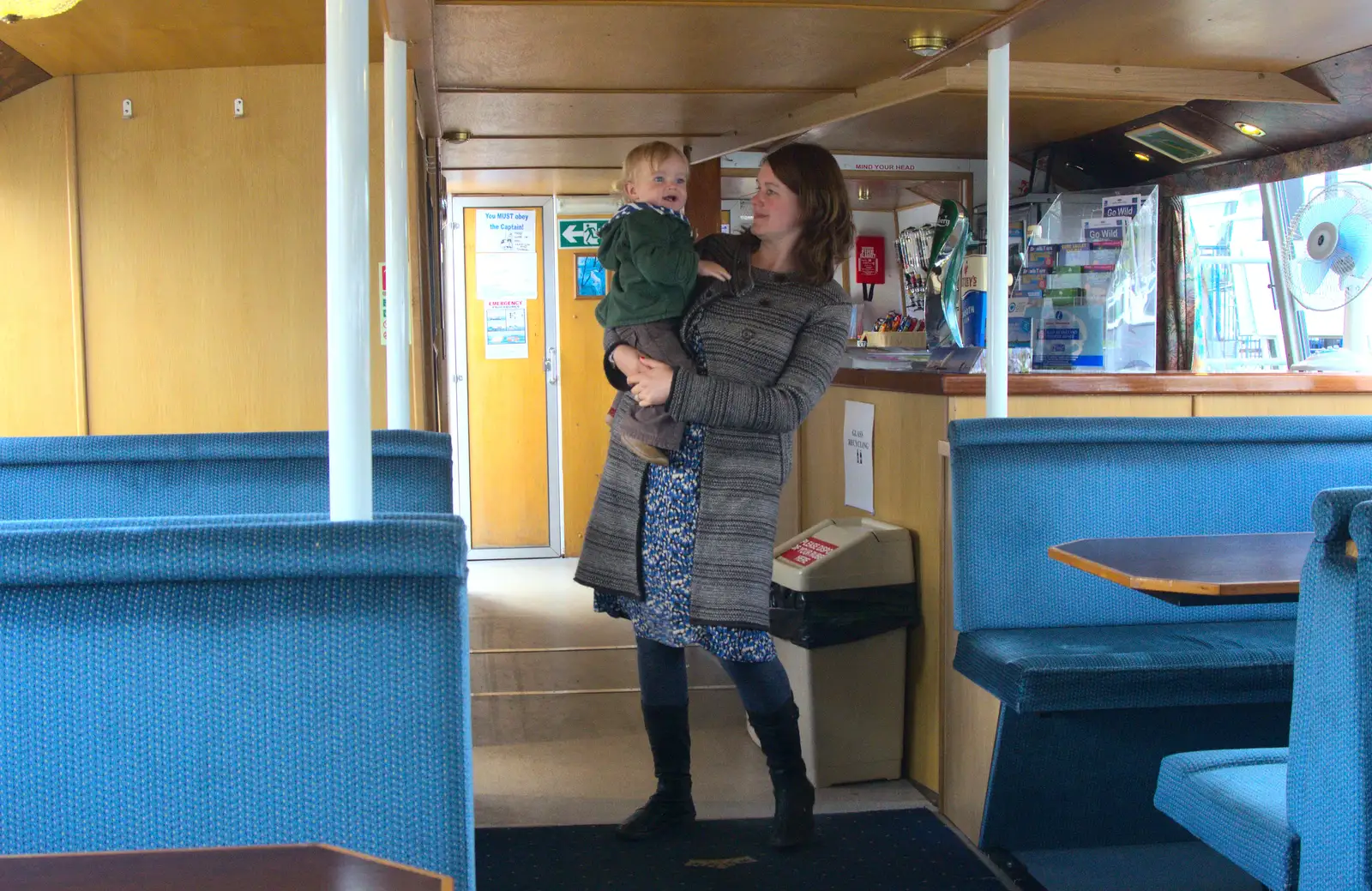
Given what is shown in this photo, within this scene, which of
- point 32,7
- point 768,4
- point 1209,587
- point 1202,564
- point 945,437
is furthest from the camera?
point 945,437

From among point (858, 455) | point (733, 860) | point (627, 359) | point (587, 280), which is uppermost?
point (587, 280)

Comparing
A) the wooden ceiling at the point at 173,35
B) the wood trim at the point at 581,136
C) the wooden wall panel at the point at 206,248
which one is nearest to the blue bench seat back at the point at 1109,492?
the wooden ceiling at the point at 173,35

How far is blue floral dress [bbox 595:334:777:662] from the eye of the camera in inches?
103

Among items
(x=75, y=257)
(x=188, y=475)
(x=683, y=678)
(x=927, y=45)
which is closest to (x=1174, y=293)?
(x=927, y=45)

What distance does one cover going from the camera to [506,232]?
752 cm

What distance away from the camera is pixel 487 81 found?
4.04 meters

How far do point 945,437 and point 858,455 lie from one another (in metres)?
0.63

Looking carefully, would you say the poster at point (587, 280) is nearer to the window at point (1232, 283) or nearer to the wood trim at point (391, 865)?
the window at point (1232, 283)

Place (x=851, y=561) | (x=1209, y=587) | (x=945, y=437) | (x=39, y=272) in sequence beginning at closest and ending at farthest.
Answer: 1. (x=1209, y=587)
2. (x=945, y=437)
3. (x=851, y=561)
4. (x=39, y=272)

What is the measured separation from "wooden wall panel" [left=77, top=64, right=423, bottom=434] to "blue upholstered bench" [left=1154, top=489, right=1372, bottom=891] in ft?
10.7

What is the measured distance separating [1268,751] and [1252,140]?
11.0 ft

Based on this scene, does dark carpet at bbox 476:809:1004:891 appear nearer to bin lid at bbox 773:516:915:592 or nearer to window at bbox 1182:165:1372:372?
bin lid at bbox 773:516:915:592

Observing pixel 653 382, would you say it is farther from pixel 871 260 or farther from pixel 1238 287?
pixel 1238 287

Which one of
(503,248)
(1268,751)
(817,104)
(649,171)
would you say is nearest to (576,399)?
(503,248)
